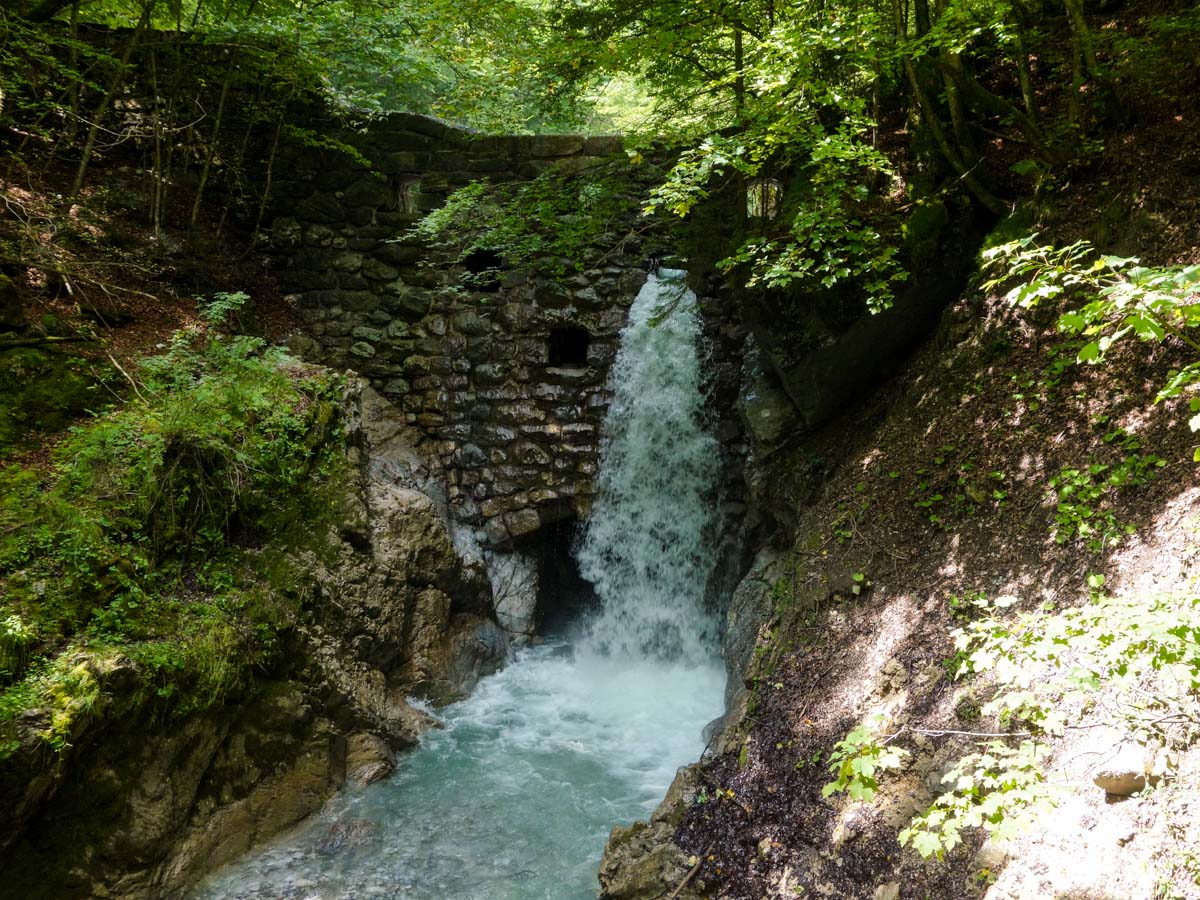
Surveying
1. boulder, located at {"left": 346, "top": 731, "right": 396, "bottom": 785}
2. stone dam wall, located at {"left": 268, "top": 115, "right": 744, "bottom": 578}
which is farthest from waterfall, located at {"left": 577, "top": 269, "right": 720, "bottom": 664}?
boulder, located at {"left": 346, "top": 731, "right": 396, "bottom": 785}

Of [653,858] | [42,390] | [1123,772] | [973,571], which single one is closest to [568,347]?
[42,390]

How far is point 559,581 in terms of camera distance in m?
8.12

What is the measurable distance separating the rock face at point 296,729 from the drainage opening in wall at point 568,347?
213 cm

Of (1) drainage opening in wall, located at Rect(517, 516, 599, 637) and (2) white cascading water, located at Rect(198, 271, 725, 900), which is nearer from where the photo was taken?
(2) white cascading water, located at Rect(198, 271, 725, 900)

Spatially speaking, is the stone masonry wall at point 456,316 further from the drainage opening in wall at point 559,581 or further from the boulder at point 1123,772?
the boulder at point 1123,772

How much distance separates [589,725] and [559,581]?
7.12 ft

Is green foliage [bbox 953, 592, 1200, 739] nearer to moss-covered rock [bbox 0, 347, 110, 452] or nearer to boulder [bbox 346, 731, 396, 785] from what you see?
boulder [bbox 346, 731, 396, 785]

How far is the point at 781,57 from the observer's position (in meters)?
4.17

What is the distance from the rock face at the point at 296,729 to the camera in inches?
142

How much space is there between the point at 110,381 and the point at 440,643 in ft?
11.4

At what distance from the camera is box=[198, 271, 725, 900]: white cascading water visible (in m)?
4.27

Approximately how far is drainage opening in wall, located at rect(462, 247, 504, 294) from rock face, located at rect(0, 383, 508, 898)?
6.60ft

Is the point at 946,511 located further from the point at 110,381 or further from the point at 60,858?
the point at 110,381

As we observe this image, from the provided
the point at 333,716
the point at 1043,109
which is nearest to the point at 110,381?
the point at 333,716
